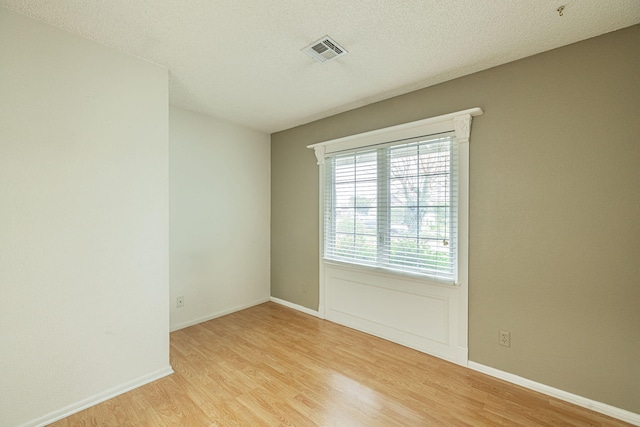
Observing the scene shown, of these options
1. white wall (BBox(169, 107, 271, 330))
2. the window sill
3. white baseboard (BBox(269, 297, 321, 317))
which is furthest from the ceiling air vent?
white baseboard (BBox(269, 297, 321, 317))

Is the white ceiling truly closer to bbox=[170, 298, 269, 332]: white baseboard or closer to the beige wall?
the beige wall

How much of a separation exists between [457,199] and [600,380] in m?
1.59

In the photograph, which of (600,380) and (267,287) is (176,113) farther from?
(600,380)

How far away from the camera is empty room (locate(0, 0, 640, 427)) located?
1.75 meters

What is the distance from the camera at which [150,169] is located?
2.26 meters

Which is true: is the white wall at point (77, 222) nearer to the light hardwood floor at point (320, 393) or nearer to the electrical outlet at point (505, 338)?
the light hardwood floor at point (320, 393)

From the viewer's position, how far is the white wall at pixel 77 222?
5.58 ft

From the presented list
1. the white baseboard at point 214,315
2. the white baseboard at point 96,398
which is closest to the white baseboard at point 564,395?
the white baseboard at point 96,398

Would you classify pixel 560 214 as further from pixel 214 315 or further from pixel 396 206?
pixel 214 315

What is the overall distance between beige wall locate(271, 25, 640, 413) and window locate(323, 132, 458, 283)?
24 centimetres

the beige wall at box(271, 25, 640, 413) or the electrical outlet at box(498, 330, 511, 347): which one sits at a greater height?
the beige wall at box(271, 25, 640, 413)

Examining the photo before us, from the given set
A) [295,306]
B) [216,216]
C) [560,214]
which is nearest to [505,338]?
[560,214]

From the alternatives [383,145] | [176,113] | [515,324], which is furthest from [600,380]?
[176,113]

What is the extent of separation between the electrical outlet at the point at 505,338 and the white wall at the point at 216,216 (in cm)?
310
